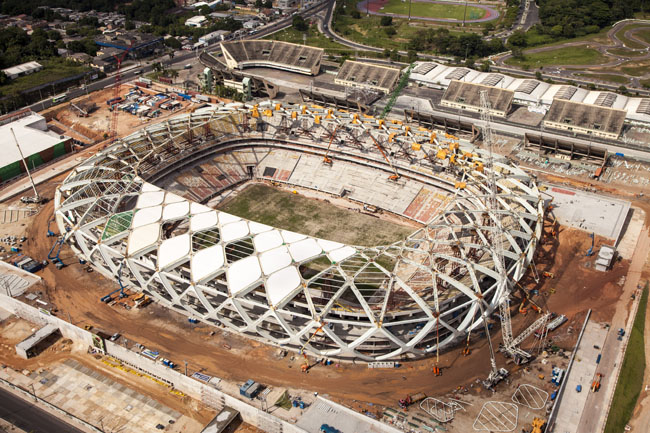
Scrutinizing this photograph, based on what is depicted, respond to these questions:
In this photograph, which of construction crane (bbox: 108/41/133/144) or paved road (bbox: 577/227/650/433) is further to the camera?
construction crane (bbox: 108/41/133/144)

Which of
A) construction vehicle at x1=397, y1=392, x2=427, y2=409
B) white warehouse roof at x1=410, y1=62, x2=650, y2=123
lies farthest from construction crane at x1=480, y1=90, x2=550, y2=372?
white warehouse roof at x1=410, y1=62, x2=650, y2=123

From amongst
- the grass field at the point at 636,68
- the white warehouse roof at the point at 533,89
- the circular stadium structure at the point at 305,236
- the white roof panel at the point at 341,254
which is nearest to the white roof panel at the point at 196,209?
the circular stadium structure at the point at 305,236

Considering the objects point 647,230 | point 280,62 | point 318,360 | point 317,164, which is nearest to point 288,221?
point 317,164

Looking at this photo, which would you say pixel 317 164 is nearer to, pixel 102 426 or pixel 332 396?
pixel 332 396

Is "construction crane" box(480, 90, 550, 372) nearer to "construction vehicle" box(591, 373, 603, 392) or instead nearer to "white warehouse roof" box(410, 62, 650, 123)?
"construction vehicle" box(591, 373, 603, 392)

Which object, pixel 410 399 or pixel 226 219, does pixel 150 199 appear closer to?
pixel 226 219

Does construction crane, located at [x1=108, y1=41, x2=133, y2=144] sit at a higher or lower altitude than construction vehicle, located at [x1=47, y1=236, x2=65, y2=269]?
higher

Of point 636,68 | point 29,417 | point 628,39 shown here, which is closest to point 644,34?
point 628,39

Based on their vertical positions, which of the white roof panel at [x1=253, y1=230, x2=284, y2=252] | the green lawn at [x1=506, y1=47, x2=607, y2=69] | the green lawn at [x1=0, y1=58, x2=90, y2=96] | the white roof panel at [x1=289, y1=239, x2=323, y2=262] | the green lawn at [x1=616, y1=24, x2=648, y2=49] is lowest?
the green lawn at [x1=506, y1=47, x2=607, y2=69]
